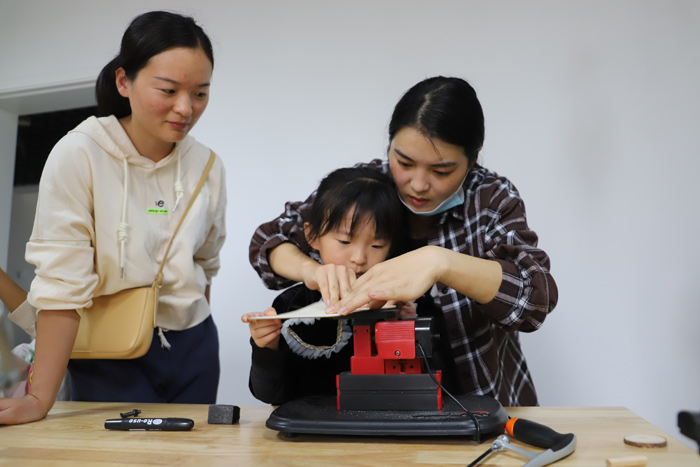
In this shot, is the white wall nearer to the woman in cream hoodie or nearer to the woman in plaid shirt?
the woman in plaid shirt

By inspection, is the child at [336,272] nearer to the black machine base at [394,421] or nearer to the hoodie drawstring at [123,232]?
the black machine base at [394,421]

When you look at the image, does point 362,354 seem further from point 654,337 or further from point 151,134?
point 654,337

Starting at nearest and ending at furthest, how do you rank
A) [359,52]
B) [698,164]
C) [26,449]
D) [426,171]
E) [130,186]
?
[26,449], [426,171], [130,186], [698,164], [359,52]

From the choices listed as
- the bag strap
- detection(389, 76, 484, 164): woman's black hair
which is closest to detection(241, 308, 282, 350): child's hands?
the bag strap

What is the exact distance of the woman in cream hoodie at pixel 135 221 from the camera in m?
1.36

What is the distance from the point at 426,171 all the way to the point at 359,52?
1.51 m

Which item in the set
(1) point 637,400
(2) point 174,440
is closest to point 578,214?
(1) point 637,400

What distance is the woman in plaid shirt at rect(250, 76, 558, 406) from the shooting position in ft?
4.00

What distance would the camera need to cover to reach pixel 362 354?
1.09 meters

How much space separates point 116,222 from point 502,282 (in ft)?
3.10

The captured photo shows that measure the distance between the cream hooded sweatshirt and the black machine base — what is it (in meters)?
0.64

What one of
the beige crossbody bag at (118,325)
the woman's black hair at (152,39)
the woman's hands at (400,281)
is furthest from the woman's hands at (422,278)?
the woman's black hair at (152,39)

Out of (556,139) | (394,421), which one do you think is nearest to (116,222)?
(394,421)

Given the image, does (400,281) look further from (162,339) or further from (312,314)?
(162,339)
